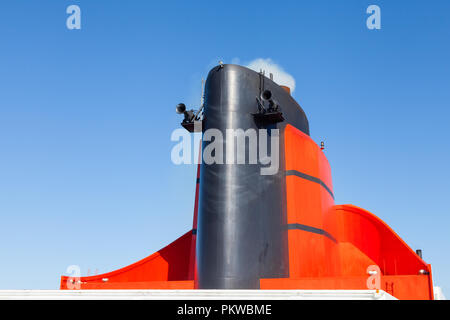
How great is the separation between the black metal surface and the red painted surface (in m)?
0.55

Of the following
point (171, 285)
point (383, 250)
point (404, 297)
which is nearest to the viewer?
point (404, 297)

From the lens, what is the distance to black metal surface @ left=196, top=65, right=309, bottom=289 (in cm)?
1340

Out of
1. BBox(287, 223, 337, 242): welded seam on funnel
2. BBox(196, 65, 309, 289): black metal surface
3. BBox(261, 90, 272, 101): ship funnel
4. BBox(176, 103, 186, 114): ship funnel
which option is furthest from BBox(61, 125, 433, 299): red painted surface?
BBox(176, 103, 186, 114): ship funnel

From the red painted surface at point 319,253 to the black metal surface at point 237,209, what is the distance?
545mm

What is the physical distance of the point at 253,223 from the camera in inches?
548

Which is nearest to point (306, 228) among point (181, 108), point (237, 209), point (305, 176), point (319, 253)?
point (319, 253)

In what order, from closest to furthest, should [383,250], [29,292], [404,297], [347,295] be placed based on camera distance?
[347,295], [29,292], [404,297], [383,250]

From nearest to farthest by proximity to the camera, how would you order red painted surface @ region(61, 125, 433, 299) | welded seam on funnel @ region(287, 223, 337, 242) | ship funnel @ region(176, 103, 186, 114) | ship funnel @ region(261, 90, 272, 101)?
1. red painted surface @ region(61, 125, 433, 299)
2. ship funnel @ region(261, 90, 272, 101)
3. welded seam on funnel @ region(287, 223, 337, 242)
4. ship funnel @ region(176, 103, 186, 114)

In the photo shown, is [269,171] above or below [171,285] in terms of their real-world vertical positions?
above

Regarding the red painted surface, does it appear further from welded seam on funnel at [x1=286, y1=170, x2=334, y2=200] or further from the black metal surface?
the black metal surface

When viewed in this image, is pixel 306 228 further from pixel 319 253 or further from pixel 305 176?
pixel 305 176
